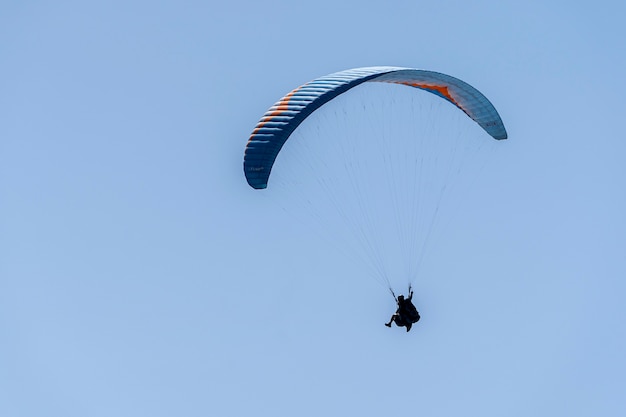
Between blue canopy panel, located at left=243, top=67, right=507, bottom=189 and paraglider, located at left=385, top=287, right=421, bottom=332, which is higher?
blue canopy panel, located at left=243, top=67, right=507, bottom=189

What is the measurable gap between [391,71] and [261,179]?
11.5ft

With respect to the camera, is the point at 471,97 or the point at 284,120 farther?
the point at 471,97

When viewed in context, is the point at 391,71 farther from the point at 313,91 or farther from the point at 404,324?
the point at 404,324

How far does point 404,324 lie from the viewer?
33469mm

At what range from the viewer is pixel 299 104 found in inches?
1268

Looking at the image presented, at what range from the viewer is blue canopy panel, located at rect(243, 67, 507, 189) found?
32.0 m

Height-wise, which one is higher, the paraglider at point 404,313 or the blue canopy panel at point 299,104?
the blue canopy panel at point 299,104

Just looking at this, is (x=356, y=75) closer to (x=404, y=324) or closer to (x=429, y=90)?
(x=429, y=90)

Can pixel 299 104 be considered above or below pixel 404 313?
above

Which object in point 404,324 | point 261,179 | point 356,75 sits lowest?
point 404,324

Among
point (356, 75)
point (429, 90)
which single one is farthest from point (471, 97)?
point (356, 75)

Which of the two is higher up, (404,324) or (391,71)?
(391,71)

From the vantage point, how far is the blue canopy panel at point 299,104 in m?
32.0

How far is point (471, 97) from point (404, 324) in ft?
16.7
